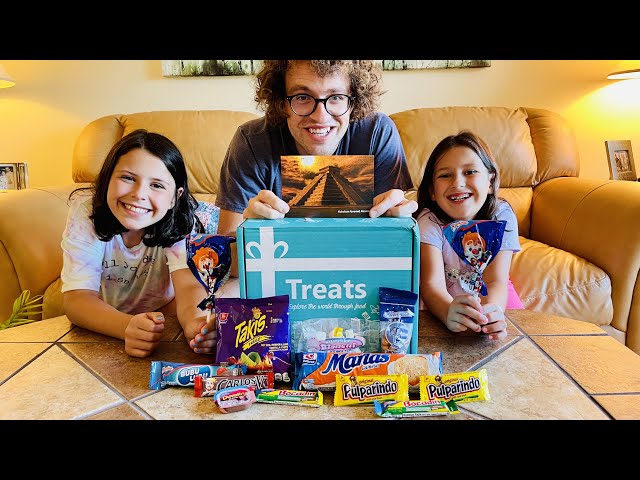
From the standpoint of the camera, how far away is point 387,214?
2.79 feet

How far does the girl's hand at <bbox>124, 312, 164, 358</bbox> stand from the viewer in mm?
856

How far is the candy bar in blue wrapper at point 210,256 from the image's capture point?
32.3 inches

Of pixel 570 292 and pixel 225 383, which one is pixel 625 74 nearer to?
pixel 570 292

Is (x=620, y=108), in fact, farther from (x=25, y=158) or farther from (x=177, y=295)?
(x=25, y=158)

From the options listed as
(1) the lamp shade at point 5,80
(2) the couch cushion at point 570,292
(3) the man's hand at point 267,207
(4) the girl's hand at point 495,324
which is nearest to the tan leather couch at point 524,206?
(2) the couch cushion at point 570,292

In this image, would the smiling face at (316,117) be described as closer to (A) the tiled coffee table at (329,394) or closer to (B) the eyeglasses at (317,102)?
(B) the eyeglasses at (317,102)

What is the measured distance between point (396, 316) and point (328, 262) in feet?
0.46

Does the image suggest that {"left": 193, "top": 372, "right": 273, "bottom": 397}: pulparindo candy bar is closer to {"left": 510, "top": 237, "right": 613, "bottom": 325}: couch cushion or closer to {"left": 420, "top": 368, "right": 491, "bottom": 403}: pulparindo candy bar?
{"left": 420, "top": 368, "right": 491, "bottom": 403}: pulparindo candy bar

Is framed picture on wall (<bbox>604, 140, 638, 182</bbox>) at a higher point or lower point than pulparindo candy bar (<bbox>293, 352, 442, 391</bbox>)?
higher

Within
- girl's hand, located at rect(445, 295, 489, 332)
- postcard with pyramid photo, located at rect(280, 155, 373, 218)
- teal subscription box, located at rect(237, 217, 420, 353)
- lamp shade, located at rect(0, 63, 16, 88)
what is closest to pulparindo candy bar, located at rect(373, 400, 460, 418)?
teal subscription box, located at rect(237, 217, 420, 353)

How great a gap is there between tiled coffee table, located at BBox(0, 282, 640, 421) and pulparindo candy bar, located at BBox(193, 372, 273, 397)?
0.04ft

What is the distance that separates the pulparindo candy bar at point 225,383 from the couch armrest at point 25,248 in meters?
1.29
